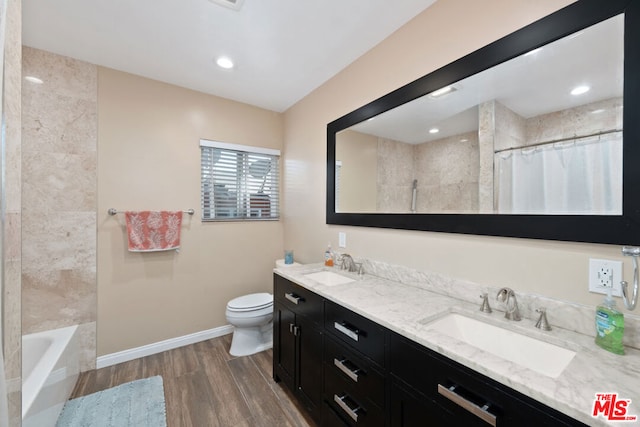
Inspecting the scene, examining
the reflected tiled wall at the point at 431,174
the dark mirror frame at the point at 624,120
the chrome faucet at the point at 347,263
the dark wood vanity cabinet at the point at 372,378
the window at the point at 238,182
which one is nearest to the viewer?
the dark wood vanity cabinet at the point at 372,378

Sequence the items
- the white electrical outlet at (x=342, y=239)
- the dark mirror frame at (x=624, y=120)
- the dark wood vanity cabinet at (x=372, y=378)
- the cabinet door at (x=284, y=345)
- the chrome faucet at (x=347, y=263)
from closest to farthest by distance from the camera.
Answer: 1. the dark wood vanity cabinet at (x=372, y=378)
2. the dark mirror frame at (x=624, y=120)
3. the cabinet door at (x=284, y=345)
4. the chrome faucet at (x=347, y=263)
5. the white electrical outlet at (x=342, y=239)

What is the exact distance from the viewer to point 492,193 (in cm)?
125

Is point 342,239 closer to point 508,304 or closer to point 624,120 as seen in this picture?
point 508,304

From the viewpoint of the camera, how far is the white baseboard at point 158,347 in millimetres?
2178

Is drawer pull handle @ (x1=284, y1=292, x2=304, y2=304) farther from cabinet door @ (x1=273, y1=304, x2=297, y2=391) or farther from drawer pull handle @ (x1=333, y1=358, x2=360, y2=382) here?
drawer pull handle @ (x1=333, y1=358, x2=360, y2=382)

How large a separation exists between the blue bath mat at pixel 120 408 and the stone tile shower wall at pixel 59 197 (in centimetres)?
49

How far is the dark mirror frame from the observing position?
34.8 inches

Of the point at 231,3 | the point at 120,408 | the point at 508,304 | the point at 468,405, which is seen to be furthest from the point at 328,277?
the point at 231,3

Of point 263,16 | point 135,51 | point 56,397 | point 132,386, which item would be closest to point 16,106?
point 263,16

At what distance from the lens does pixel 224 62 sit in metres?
2.11

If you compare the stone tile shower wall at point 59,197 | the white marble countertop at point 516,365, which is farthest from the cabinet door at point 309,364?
the stone tile shower wall at point 59,197

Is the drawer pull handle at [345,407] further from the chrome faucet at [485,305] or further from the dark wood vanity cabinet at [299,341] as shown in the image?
the chrome faucet at [485,305]

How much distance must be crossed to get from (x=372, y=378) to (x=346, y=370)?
0.55ft

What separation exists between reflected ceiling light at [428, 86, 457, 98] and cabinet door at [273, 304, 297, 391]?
1.66 m
